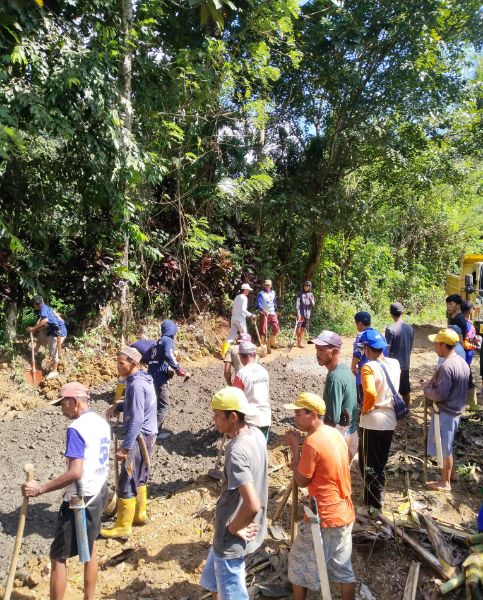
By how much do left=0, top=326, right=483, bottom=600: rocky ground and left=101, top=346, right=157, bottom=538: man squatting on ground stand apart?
0.69 ft

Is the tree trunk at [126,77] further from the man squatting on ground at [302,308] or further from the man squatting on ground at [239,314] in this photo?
the man squatting on ground at [302,308]

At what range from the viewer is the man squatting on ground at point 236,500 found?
2.65 meters

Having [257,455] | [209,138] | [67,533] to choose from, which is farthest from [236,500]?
[209,138]

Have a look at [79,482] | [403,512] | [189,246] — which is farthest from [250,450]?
[189,246]

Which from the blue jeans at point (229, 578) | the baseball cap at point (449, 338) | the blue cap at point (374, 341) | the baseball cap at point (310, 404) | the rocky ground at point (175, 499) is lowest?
the rocky ground at point (175, 499)

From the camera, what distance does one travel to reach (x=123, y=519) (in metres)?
4.48

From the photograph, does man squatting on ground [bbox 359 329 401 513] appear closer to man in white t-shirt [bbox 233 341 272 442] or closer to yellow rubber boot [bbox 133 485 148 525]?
man in white t-shirt [bbox 233 341 272 442]

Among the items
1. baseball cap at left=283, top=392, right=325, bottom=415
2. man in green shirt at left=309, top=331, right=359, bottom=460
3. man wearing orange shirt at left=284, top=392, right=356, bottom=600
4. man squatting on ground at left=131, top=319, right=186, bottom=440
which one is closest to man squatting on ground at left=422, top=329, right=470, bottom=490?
man in green shirt at left=309, top=331, right=359, bottom=460

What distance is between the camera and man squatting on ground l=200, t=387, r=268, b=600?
2654 mm

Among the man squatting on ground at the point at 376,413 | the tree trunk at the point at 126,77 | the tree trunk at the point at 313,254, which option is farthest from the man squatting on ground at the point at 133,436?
the tree trunk at the point at 313,254

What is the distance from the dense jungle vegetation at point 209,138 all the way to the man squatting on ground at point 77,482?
419cm

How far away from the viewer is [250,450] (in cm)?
277

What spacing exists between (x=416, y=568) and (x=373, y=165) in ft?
41.7

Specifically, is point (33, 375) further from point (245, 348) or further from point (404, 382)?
point (404, 382)
